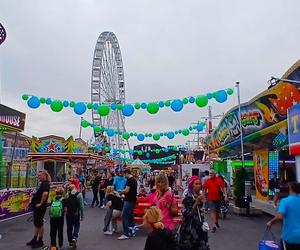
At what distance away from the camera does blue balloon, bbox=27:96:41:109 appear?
12.8 metres

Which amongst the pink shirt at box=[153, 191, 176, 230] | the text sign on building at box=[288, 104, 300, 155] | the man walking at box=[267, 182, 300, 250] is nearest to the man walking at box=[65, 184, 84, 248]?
the pink shirt at box=[153, 191, 176, 230]

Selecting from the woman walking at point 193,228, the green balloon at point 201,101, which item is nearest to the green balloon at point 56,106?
the green balloon at point 201,101

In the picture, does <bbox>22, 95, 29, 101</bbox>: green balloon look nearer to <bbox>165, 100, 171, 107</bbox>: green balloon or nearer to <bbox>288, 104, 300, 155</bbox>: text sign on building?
<bbox>165, 100, 171, 107</bbox>: green balloon

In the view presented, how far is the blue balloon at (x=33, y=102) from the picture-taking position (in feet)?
41.9

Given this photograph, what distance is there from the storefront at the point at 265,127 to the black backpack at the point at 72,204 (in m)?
5.97

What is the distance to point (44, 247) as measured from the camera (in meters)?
7.43

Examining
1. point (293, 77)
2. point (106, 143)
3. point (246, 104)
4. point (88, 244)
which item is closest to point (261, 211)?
point (246, 104)

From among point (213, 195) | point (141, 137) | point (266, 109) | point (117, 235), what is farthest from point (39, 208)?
point (141, 137)

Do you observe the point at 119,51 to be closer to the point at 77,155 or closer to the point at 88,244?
the point at 77,155

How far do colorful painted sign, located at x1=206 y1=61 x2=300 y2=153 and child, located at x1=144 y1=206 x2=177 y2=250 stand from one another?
270 inches

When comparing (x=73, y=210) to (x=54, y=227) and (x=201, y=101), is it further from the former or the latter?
(x=201, y=101)

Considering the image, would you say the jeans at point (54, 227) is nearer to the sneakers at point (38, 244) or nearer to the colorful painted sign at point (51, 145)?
the sneakers at point (38, 244)

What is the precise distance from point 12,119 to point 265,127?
8.05 m

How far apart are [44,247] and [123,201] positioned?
2.48 metres
